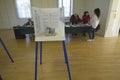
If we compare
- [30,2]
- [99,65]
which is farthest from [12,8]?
[99,65]

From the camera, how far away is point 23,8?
254 inches

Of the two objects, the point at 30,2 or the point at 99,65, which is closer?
the point at 99,65

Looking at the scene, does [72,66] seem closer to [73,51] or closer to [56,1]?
[73,51]

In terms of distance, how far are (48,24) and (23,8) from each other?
4.81 metres

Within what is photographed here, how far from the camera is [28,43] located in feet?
14.1

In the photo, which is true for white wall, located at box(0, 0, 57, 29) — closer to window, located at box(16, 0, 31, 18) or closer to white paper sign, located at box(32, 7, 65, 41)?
window, located at box(16, 0, 31, 18)

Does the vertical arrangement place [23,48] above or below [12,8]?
below

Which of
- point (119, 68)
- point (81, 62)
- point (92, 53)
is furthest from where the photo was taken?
point (92, 53)

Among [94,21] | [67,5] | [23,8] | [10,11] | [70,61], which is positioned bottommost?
[70,61]

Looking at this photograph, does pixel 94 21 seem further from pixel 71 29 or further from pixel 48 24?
pixel 48 24

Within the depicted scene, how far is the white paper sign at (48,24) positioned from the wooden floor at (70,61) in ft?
3.03

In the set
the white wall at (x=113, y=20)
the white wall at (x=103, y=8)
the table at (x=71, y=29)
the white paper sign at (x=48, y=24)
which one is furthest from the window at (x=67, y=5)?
the white paper sign at (x=48, y=24)

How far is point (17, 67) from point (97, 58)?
2019 mm

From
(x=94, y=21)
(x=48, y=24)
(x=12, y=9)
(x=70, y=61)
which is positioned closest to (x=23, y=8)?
(x=12, y=9)
